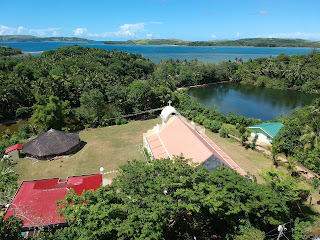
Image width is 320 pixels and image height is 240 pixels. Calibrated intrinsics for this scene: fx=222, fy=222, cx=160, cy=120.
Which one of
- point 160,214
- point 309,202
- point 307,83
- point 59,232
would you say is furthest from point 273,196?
point 307,83

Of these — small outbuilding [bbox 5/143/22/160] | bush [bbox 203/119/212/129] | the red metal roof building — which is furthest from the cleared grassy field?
the red metal roof building

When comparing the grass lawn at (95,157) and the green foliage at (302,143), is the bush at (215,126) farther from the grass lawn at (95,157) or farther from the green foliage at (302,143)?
the grass lawn at (95,157)

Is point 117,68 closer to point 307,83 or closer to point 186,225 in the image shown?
point 307,83

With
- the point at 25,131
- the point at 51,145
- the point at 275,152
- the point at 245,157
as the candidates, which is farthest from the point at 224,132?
the point at 25,131

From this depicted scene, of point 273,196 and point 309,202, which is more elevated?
point 273,196

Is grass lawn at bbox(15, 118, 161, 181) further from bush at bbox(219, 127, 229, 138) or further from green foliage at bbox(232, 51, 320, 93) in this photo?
green foliage at bbox(232, 51, 320, 93)

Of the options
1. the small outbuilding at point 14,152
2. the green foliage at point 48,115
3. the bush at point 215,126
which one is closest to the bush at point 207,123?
the bush at point 215,126

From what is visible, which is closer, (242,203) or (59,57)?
(242,203)
